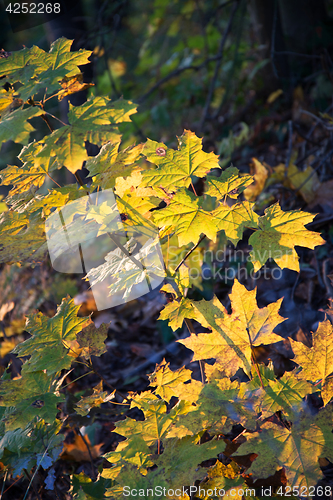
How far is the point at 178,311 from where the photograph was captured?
43.6 inches

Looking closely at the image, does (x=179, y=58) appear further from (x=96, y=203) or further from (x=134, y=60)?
(x=96, y=203)

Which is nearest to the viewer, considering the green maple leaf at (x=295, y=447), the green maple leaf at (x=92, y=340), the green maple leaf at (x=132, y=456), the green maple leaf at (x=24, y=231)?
the green maple leaf at (x=295, y=447)

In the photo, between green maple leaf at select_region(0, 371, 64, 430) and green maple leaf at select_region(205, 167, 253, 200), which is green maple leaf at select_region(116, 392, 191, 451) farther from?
green maple leaf at select_region(205, 167, 253, 200)

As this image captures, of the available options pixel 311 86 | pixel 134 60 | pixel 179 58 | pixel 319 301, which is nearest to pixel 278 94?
pixel 311 86

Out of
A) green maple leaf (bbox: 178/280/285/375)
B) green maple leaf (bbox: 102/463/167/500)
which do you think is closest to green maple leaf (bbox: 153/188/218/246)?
green maple leaf (bbox: 178/280/285/375)

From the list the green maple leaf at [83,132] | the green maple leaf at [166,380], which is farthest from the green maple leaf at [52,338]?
the green maple leaf at [83,132]

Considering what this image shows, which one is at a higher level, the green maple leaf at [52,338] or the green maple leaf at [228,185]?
the green maple leaf at [228,185]

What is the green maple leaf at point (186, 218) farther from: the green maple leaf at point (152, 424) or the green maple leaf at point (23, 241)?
the green maple leaf at point (152, 424)

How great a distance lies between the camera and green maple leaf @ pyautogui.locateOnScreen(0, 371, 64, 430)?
108 centimetres

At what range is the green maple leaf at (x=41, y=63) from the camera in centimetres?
99

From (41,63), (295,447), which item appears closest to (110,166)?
(41,63)

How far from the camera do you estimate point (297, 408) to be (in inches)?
36.7

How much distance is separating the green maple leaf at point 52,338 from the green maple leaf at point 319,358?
695 millimetres

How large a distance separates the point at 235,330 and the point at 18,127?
0.85m
